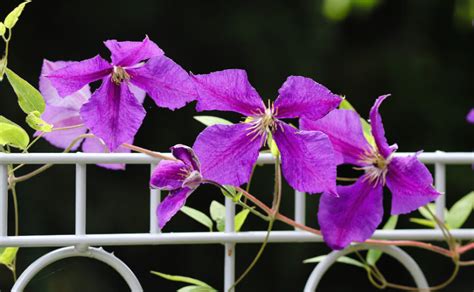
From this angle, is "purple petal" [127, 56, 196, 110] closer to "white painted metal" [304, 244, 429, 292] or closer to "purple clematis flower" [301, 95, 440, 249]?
"purple clematis flower" [301, 95, 440, 249]

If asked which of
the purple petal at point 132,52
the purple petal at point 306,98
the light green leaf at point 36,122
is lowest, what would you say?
the light green leaf at point 36,122

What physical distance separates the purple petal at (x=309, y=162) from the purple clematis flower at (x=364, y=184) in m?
0.03

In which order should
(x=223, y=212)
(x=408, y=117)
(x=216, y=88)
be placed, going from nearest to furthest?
(x=216, y=88) → (x=223, y=212) → (x=408, y=117)

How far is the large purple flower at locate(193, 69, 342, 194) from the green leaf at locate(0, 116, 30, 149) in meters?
0.15

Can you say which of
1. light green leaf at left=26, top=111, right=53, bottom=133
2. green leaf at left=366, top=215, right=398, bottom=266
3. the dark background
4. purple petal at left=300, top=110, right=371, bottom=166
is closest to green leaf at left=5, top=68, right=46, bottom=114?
light green leaf at left=26, top=111, right=53, bottom=133

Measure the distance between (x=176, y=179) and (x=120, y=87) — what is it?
85 mm

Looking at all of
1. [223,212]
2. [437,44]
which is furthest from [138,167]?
[223,212]

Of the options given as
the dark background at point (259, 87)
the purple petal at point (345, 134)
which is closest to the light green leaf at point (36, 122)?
the purple petal at point (345, 134)

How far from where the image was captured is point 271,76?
2.80 metres

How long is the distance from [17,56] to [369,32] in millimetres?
1209

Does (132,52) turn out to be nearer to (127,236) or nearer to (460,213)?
(127,236)

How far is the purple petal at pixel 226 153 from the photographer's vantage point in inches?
25.5

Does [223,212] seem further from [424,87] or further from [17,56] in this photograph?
[424,87]

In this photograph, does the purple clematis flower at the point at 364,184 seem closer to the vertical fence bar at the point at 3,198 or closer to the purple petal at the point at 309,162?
the purple petal at the point at 309,162
